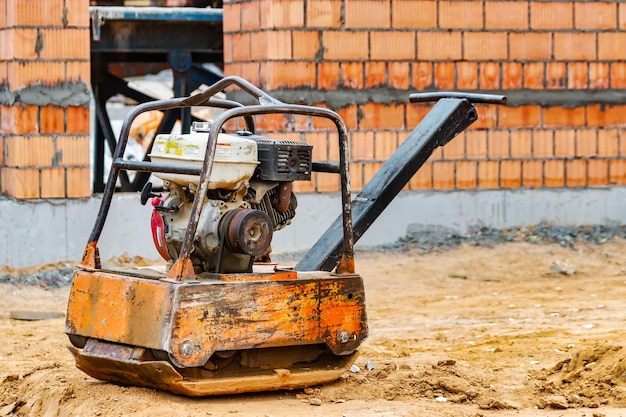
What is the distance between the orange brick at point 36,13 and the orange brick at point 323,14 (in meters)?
2.08

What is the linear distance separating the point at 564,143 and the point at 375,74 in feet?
6.45

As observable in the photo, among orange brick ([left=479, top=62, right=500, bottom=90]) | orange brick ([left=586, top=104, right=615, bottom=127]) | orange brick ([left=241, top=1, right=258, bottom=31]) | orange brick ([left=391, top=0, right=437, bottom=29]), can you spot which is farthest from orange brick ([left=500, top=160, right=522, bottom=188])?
orange brick ([left=241, top=1, right=258, bottom=31])

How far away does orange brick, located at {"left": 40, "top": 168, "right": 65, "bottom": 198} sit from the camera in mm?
9664

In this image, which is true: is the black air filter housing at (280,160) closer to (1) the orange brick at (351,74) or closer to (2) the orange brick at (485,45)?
(1) the orange brick at (351,74)

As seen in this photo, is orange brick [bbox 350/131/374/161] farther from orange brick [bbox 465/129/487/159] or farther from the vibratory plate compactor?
the vibratory plate compactor

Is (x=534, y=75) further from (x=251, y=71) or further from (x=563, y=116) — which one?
(x=251, y=71)

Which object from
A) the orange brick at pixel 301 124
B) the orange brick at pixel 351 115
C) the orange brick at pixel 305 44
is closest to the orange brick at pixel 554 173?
the orange brick at pixel 351 115

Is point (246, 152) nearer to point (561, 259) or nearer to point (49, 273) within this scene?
point (49, 273)

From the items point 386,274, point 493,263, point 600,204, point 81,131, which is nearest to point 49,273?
point 81,131

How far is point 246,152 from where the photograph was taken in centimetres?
530

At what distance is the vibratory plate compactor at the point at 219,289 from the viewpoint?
5105 mm

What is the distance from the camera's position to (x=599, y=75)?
35.8 ft

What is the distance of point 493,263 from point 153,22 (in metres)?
3.89

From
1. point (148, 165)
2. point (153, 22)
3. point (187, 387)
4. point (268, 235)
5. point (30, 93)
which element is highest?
point (153, 22)
